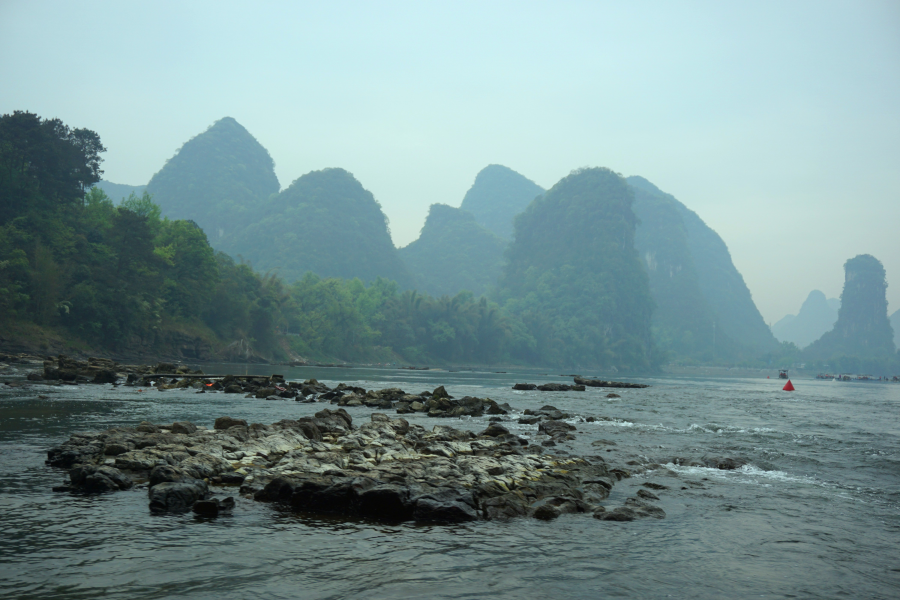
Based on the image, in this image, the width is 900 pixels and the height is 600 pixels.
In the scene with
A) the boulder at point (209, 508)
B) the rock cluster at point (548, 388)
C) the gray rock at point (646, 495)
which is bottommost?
the rock cluster at point (548, 388)

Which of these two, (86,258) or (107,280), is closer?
(107,280)

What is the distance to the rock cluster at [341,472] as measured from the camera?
31.0 feet

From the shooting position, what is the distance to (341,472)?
34.6 feet

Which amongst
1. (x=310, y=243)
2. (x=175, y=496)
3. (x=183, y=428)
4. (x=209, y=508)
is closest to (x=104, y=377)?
(x=183, y=428)

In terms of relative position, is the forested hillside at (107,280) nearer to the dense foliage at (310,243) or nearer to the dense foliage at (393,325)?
the dense foliage at (393,325)

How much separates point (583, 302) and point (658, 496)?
6688 inches

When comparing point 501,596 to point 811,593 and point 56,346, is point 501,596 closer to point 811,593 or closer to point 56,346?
point 811,593

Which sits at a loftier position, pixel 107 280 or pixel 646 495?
pixel 107 280

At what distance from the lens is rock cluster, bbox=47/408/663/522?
9445mm

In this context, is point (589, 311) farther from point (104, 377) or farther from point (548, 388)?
point (104, 377)

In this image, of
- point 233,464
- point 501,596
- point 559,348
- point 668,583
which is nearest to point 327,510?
point 233,464

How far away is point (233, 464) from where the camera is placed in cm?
1160

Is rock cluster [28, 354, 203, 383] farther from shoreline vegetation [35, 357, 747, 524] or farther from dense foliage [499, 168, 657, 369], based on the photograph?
dense foliage [499, 168, 657, 369]

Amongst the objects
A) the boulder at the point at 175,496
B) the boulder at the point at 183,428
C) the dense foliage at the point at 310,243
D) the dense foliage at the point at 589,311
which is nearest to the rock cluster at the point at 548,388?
the boulder at the point at 183,428
